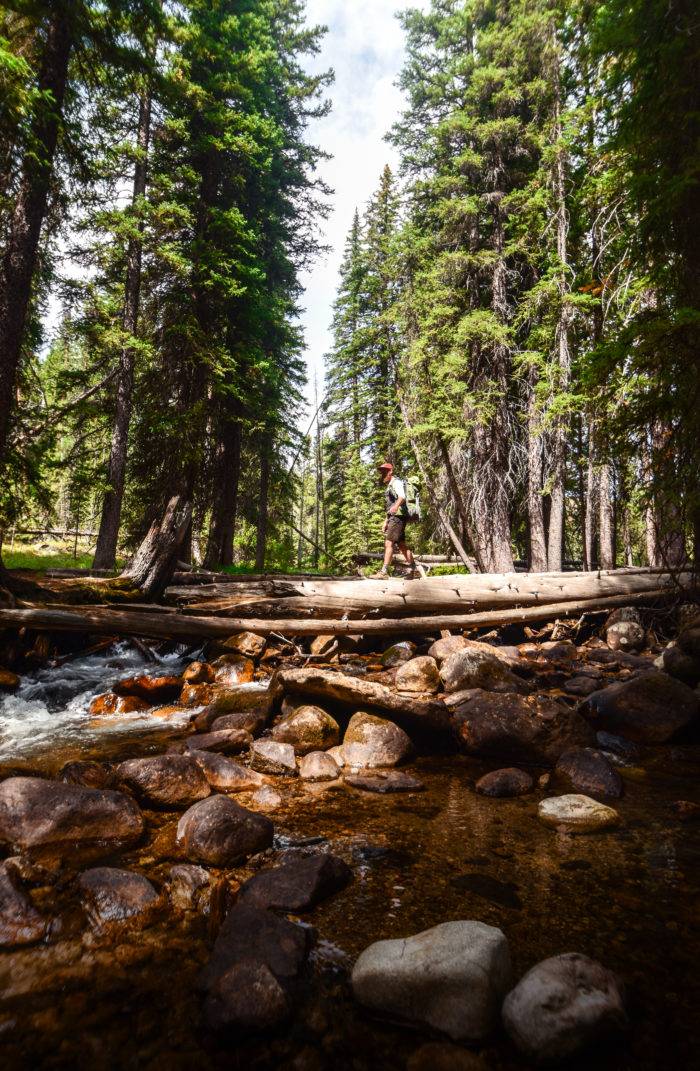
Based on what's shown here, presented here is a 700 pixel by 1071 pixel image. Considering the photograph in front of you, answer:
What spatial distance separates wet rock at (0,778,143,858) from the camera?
3.17 m

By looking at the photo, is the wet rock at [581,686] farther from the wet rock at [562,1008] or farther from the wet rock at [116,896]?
the wet rock at [116,896]

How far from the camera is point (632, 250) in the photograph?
6246 mm

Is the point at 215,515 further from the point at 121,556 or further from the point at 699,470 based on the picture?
the point at 699,470

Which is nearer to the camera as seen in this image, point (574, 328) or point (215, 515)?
point (574, 328)

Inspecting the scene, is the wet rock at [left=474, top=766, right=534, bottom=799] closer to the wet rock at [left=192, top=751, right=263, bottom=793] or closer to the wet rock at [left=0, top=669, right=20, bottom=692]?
the wet rock at [left=192, top=751, right=263, bottom=793]

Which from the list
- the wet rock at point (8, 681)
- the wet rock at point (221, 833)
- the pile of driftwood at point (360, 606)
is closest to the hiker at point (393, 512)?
the pile of driftwood at point (360, 606)

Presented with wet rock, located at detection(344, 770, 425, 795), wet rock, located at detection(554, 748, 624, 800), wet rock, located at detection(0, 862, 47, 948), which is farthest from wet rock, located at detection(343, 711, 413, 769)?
wet rock, located at detection(0, 862, 47, 948)

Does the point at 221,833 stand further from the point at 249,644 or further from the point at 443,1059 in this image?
the point at 249,644

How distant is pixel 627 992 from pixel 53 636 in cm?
883

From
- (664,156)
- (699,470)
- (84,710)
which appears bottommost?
(84,710)

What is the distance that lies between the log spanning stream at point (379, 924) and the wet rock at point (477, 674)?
6.77ft

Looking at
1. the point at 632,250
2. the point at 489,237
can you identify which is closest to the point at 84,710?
the point at 632,250

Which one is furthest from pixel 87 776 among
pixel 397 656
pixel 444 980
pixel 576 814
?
pixel 397 656

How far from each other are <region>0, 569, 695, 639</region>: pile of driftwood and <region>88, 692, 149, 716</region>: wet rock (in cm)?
107
